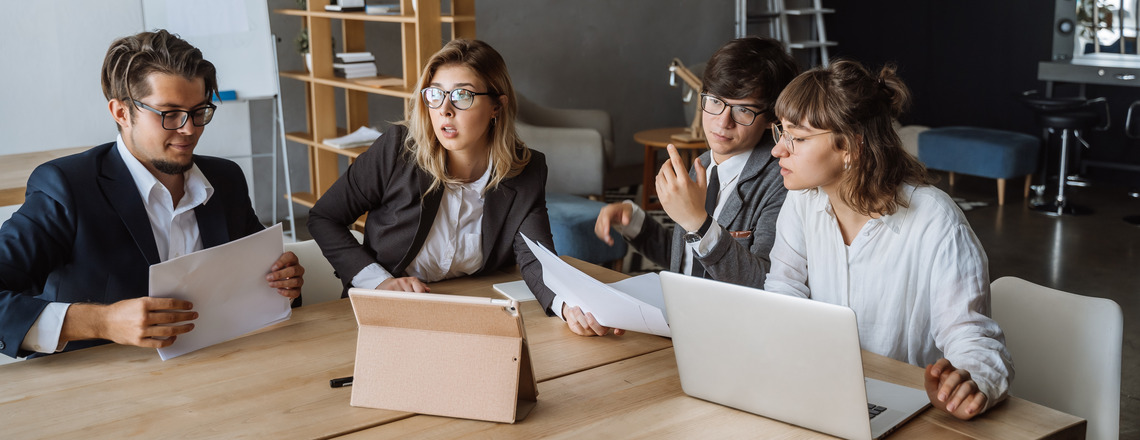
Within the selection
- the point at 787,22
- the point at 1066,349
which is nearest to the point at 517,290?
the point at 1066,349

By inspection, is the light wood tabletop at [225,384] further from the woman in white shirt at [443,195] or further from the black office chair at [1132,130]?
the black office chair at [1132,130]

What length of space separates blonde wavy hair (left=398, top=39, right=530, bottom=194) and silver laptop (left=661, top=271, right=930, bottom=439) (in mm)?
895

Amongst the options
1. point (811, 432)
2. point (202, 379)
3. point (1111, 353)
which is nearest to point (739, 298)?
point (811, 432)

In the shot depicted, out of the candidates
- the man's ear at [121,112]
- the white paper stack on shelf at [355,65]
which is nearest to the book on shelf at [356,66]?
the white paper stack on shelf at [355,65]

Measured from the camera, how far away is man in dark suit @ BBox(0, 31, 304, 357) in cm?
170

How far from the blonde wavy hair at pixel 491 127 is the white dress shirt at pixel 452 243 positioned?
4 centimetres

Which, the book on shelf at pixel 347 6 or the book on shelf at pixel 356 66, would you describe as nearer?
the book on shelf at pixel 347 6

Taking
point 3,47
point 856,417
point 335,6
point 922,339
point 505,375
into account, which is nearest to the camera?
point 856,417

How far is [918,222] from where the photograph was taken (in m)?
1.66

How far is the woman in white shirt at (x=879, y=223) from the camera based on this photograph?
160cm

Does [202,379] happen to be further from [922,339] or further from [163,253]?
[922,339]

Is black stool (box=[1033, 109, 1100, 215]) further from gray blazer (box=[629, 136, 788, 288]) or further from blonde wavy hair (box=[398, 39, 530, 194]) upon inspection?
blonde wavy hair (box=[398, 39, 530, 194])

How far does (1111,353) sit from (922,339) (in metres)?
0.32

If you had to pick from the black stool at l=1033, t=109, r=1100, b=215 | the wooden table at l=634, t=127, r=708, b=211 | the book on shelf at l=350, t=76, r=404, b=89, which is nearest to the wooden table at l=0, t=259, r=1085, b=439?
the book on shelf at l=350, t=76, r=404, b=89
